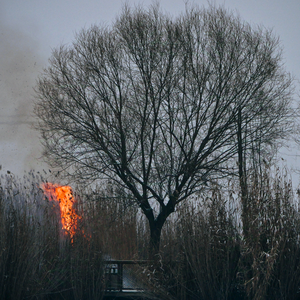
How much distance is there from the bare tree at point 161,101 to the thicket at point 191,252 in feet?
19.8

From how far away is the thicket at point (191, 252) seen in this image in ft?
25.7

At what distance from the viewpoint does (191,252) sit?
26.8 ft

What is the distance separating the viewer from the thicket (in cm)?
784

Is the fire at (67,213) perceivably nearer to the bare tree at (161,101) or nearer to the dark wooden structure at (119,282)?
the dark wooden structure at (119,282)

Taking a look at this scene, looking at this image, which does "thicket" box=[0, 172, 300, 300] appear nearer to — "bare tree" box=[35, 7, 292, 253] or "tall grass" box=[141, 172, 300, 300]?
"tall grass" box=[141, 172, 300, 300]

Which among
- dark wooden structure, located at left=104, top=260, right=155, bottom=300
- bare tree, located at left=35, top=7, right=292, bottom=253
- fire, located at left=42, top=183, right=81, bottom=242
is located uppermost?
bare tree, located at left=35, top=7, right=292, bottom=253

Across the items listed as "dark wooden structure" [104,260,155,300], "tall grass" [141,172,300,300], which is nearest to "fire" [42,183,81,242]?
"dark wooden structure" [104,260,155,300]

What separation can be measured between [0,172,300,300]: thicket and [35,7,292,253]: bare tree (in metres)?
6.03

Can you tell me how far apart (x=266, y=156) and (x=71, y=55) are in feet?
24.3

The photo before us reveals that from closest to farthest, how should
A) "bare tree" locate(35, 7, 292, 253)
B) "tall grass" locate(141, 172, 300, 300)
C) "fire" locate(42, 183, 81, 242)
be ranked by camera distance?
"tall grass" locate(141, 172, 300, 300) < "fire" locate(42, 183, 81, 242) < "bare tree" locate(35, 7, 292, 253)

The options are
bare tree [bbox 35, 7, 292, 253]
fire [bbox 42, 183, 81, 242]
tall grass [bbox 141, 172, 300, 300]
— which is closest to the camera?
tall grass [bbox 141, 172, 300, 300]

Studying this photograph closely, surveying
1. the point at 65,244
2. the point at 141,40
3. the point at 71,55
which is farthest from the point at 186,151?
the point at 65,244

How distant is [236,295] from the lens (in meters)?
8.32

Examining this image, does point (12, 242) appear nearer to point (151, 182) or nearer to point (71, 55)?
point (151, 182)
